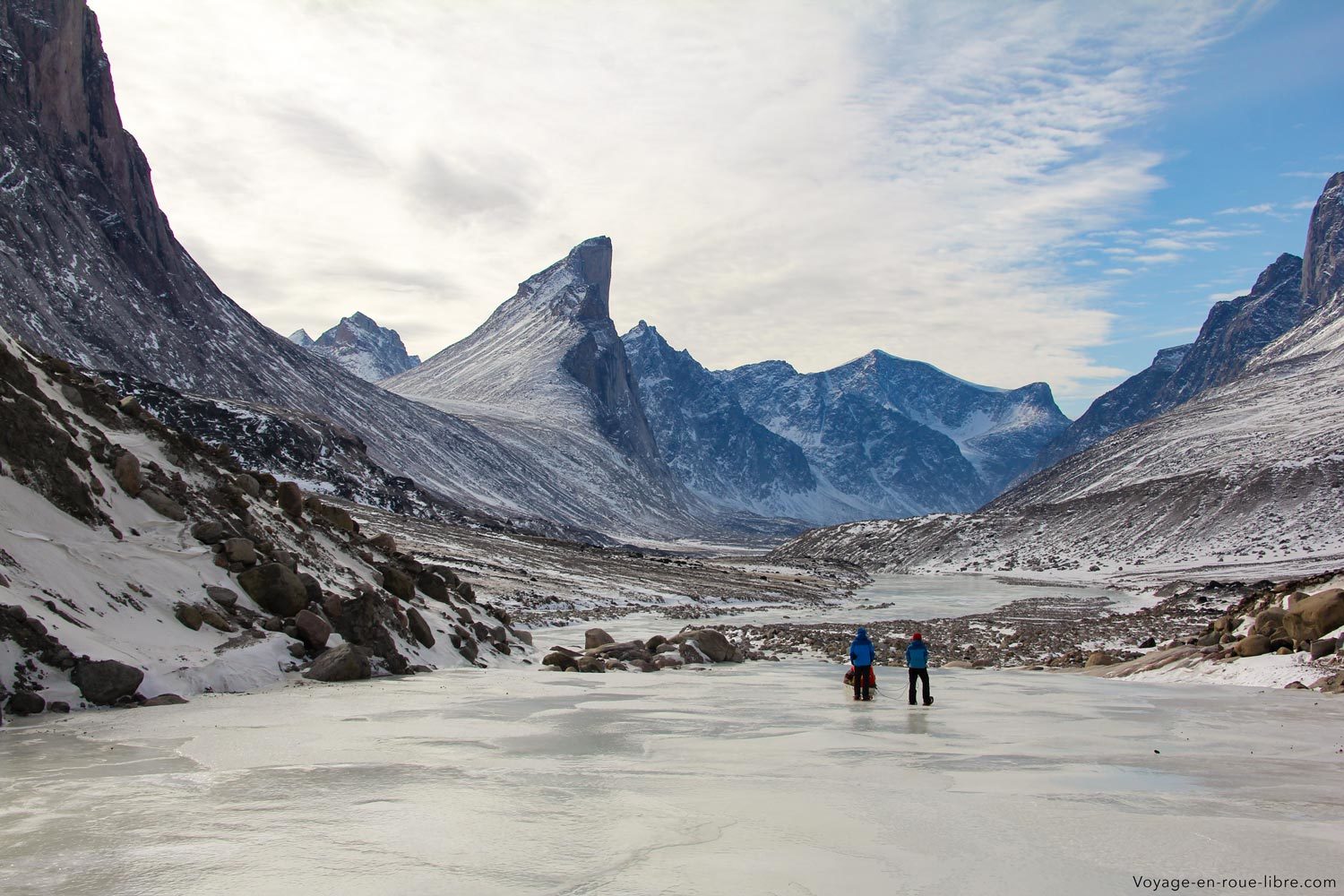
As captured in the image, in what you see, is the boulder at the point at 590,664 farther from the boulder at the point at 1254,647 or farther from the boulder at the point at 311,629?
the boulder at the point at 1254,647

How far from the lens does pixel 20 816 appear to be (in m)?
7.66

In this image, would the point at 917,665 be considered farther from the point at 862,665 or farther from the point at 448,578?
the point at 448,578

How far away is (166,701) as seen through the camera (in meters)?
14.4

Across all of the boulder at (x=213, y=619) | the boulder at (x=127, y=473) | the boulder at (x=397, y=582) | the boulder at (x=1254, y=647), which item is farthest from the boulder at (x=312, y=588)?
the boulder at (x=1254, y=647)

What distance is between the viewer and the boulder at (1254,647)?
906 inches

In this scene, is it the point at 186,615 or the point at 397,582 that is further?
the point at 397,582

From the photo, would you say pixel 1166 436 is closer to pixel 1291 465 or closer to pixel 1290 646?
pixel 1291 465

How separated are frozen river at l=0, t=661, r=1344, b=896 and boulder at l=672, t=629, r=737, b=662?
10.6m

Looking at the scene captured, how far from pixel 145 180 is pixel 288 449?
58325mm

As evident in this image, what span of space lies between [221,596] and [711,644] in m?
12.8

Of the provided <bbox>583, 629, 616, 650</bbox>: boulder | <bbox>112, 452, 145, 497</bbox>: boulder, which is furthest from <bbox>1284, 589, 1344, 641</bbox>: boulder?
<bbox>112, 452, 145, 497</bbox>: boulder

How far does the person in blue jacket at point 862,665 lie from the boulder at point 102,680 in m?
11.8

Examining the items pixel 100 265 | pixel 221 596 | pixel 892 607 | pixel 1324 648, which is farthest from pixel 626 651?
pixel 100 265

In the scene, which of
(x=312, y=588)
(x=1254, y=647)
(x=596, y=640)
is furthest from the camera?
(x=596, y=640)
